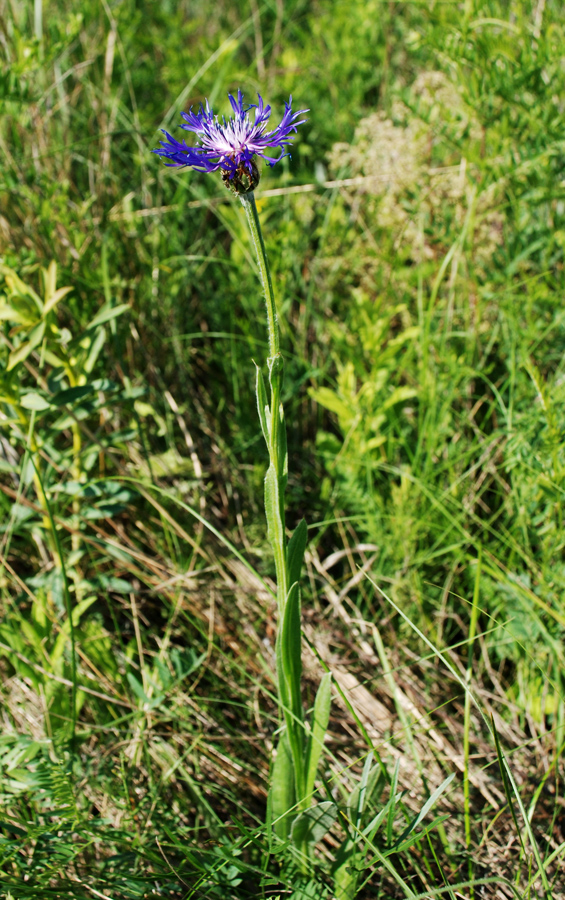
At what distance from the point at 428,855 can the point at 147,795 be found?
1.89 ft

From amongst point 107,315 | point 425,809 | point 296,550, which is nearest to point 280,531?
point 296,550

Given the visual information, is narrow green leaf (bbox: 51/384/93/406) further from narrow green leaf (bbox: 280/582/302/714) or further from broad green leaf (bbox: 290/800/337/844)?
broad green leaf (bbox: 290/800/337/844)

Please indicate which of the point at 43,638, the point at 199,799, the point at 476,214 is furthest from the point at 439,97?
the point at 199,799

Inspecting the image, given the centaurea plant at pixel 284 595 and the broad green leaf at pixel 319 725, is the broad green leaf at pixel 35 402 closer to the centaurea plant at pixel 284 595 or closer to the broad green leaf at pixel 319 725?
the centaurea plant at pixel 284 595

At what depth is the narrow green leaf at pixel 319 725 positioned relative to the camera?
3.74ft

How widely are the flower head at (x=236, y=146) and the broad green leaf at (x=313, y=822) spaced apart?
991 mm

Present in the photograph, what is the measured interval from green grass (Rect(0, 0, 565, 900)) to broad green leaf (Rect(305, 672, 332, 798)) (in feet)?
0.21

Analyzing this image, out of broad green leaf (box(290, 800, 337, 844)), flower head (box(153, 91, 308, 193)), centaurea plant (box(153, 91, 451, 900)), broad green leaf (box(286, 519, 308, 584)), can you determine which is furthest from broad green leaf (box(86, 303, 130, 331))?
broad green leaf (box(290, 800, 337, 844))

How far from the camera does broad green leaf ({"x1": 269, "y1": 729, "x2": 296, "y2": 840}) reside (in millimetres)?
1186

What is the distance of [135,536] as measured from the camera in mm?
1937

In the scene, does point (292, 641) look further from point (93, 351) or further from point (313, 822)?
point (93, 351)

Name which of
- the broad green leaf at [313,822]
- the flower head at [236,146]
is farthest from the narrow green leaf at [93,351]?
the broad green leaf at [313,822]

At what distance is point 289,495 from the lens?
6.65 ft

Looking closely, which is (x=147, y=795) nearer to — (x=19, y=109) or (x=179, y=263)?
(x=179, y=263)
